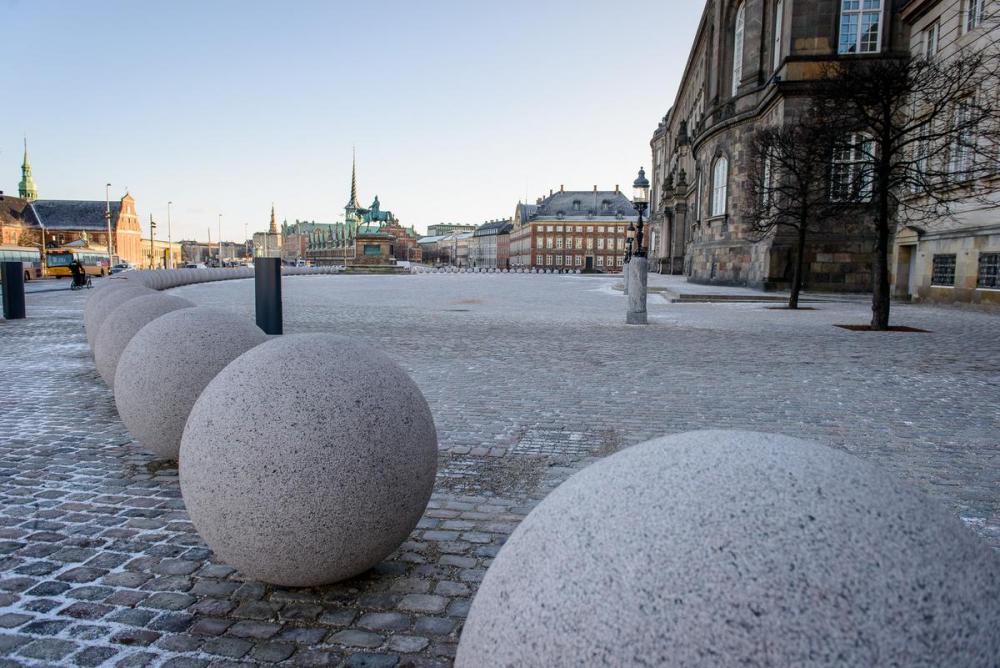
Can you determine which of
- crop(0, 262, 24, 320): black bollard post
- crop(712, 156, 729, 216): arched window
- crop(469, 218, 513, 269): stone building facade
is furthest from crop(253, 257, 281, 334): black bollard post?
crop(469, 218, 513, 269): stone building facade

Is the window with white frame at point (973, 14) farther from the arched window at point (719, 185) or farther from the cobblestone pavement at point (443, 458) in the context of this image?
the cobblestone pavement at point (443, 458)

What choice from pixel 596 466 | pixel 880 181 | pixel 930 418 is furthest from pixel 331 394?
pixel 880 181

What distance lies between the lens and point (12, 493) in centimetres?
519

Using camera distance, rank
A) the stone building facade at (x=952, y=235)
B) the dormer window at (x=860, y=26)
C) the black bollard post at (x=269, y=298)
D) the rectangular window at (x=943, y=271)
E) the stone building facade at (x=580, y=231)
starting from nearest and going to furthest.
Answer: the black bollard post at (x=269, y=298), the stone building facade at (x=952, y=235), the rectangular window at (x=943, y=271), the dormer window at (x=860, y=26), the stone building facade at (x=580, y=231)

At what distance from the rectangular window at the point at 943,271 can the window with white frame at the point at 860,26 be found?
1010 cm

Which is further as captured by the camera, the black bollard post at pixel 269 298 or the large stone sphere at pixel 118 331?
the black bollard post at pixel 269 298

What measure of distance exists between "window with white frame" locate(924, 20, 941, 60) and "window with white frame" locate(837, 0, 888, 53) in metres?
2.11

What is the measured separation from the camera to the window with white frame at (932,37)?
87.5 feet

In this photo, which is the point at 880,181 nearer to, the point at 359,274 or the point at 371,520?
the point at 371,520

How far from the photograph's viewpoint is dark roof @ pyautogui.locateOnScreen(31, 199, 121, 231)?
378 ft

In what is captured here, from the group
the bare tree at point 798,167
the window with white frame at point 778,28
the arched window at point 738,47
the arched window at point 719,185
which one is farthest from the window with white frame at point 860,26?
the arched window at point 719,185

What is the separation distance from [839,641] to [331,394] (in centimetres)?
271

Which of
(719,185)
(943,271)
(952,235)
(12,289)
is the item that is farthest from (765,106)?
(12,289)

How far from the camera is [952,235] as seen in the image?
24672 mm
